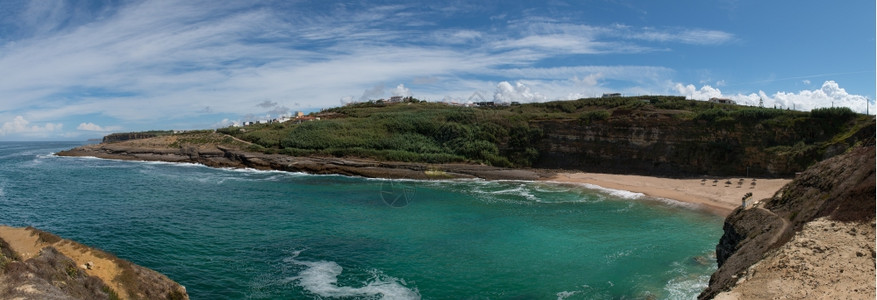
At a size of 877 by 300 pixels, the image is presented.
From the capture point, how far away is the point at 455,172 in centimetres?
4281

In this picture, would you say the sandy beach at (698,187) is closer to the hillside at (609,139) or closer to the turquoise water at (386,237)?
the turquoise water at (386,237)

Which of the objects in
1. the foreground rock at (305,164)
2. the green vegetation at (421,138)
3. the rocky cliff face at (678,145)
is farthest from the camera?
the green vegetation at (421,138)

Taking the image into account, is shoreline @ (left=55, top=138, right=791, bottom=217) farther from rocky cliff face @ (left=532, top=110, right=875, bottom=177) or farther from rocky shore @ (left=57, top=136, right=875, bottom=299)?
rocky shore @ (left=57, top=136, right=875, bottom=299)

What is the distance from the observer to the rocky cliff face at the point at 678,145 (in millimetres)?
33344

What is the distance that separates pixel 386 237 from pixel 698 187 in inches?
1005

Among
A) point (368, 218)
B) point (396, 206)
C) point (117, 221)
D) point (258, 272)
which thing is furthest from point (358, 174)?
point (258, 272)

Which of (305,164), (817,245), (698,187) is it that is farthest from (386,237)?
(305,164)

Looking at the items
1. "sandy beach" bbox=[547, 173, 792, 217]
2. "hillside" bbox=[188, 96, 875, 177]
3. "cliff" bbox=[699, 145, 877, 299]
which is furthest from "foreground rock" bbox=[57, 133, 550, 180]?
"cliff" bbox=[699, 145, 877, 299]

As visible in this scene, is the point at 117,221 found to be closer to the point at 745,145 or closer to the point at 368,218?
the point at 368,218

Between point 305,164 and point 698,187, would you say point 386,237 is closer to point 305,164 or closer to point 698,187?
point 698,187

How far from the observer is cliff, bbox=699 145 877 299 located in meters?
6.90

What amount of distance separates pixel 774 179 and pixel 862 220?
3017cm

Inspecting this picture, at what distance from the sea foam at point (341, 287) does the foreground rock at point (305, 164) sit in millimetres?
26280

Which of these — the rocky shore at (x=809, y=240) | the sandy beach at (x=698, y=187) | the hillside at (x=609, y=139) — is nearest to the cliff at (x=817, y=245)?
the rocky shore at (x=809, y=240)
